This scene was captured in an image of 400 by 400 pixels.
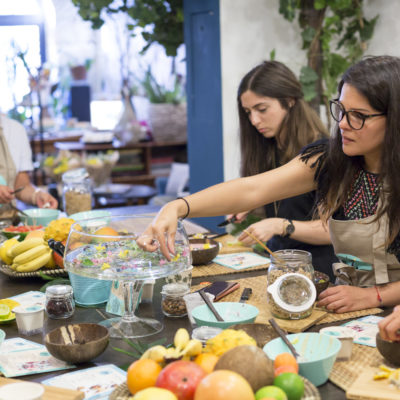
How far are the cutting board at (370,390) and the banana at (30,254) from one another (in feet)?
4.38

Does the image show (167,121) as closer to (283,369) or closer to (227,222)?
(227,222)

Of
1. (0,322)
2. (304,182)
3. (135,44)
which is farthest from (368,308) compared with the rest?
(135,44)

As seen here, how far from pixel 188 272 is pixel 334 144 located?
644 mm

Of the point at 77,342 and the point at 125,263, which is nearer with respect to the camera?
the point at 77,342

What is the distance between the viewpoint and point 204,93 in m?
4.36

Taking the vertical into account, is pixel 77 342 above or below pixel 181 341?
below

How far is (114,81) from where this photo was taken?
826cm

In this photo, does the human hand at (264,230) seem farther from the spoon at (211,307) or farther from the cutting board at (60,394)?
the cutting board at (60,394)

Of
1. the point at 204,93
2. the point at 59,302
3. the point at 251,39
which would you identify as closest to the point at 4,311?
the point at 59,302

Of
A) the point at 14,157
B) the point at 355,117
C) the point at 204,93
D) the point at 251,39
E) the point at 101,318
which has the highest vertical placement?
the point at 251,39

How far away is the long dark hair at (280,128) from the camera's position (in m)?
2.99

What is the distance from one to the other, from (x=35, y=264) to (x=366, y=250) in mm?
1167

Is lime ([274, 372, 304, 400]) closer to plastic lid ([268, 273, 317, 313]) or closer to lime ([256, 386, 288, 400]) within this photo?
lime ([256, 386, 288, 400])

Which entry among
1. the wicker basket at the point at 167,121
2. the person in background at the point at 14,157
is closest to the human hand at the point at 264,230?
the person in background at the point at 14,157
